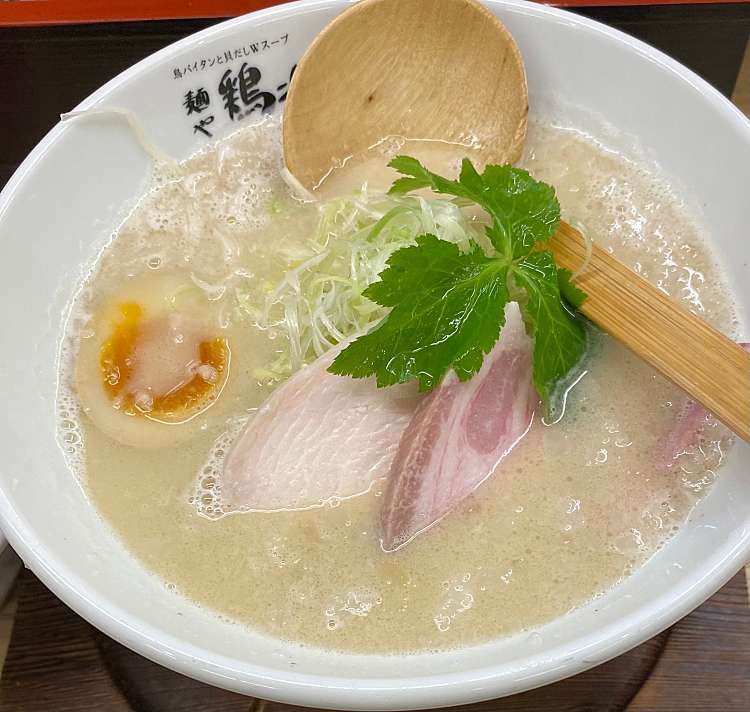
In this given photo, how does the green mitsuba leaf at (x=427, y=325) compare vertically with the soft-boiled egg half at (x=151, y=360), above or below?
above

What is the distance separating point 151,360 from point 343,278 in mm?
329

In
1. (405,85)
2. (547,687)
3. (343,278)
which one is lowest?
(547,687)

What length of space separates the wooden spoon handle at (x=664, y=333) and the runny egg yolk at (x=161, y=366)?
563mm

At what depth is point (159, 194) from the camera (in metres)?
1.46

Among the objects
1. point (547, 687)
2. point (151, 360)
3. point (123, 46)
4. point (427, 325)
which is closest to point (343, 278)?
point (427, 325)

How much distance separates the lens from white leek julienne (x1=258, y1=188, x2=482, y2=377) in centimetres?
121

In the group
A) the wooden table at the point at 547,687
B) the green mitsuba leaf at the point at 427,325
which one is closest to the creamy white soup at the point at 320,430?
the green mitsuba leaf at the point at 427,325

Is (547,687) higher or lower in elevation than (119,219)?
lower

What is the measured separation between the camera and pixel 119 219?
1.42 m

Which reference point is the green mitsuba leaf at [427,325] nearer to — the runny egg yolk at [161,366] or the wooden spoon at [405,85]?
the runny egg yolk at [161,366]

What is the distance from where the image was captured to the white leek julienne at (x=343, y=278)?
121 centimetres

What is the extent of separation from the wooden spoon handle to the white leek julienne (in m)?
0.19

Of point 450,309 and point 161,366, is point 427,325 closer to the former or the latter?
point 450,309

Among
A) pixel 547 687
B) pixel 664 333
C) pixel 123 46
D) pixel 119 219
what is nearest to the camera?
pixel 664 333
